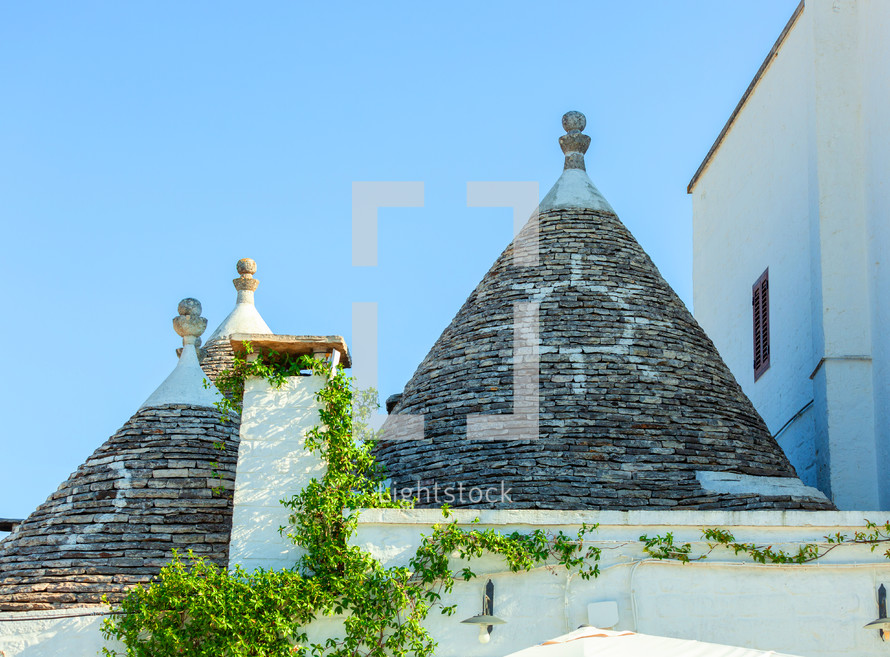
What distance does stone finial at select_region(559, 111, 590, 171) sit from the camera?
14.6 metres

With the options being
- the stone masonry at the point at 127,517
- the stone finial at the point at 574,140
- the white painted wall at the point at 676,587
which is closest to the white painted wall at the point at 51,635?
the stone masonry at the point at 127,517

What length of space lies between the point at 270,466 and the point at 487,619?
6.97 feet

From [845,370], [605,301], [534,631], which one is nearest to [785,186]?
[845,370]

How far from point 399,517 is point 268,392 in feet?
5.32

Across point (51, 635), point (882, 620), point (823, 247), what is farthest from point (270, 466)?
point (823, 247)

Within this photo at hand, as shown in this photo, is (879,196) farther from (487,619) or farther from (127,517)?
(127,517)

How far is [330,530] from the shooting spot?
9.65 m

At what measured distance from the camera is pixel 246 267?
17.9 metres

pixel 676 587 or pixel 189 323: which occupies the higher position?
pixel 189 323

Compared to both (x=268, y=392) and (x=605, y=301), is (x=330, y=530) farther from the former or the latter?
(x=605, y=301)

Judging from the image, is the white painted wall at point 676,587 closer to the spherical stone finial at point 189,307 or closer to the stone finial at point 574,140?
the spherical stone finial at point 189,307

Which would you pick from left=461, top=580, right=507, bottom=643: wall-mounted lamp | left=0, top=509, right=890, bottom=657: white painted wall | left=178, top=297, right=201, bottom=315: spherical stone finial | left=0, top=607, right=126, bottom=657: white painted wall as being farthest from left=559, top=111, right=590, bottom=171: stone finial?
left=0, top=607, right=126, bottom=657: white painted wall

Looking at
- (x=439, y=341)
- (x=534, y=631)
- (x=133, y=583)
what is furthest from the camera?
(x=439, y=341)

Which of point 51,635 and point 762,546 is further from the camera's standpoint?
point 51,635
